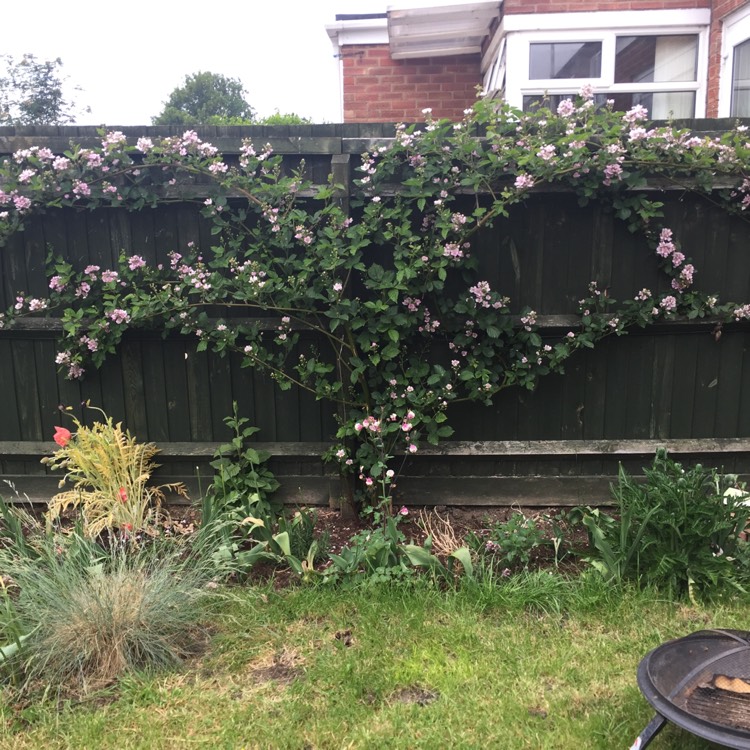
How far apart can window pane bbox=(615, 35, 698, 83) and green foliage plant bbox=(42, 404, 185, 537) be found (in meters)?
6.28

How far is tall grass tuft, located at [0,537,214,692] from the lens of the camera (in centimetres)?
243

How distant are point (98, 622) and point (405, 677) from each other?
3.79 feet

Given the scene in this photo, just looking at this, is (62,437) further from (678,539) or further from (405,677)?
(678,539)

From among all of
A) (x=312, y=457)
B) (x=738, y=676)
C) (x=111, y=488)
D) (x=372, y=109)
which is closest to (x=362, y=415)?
(x=312, y=457)

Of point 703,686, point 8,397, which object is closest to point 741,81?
point 703,686

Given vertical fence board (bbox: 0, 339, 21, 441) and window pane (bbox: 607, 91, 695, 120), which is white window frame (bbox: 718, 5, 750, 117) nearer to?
window pane (bbox: 607, 91, 695, 120)

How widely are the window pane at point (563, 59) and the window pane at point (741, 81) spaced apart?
1.28 metres

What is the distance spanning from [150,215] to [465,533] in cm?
249

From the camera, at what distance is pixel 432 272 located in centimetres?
349

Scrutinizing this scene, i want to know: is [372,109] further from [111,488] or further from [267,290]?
[111,488]

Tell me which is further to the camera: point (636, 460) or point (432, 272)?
point (636, 460)

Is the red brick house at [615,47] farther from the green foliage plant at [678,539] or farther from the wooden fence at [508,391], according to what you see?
the green foliage plant at [678,539]

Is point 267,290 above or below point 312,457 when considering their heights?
above

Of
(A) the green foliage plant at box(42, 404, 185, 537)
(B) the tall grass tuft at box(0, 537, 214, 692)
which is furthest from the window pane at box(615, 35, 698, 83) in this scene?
Answer: (B) the tall grass tuft at box(0, 537, 214, 692)
